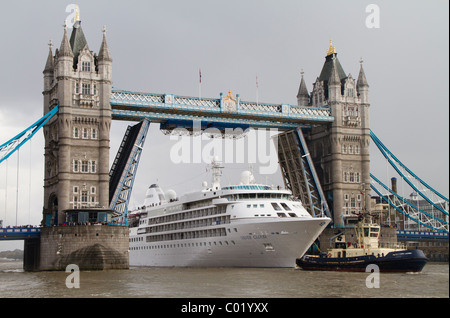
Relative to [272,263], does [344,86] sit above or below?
above

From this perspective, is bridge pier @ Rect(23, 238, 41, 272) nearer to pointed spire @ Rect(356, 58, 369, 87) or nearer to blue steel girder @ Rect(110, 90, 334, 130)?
blue steel girder @ Rect(110, 90, 334, 130)

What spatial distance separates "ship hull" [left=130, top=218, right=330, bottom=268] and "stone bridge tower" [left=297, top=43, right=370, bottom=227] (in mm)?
24910

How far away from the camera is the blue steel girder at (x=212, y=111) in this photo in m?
86.6

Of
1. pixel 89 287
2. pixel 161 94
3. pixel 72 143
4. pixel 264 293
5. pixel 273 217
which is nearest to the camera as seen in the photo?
pixel 264 293

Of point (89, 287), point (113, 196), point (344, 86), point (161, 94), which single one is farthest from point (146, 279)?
point (344, 86)

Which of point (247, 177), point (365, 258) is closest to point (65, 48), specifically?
point (247, 177)

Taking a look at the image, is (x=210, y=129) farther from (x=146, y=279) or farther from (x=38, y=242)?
(x=146, y=279)

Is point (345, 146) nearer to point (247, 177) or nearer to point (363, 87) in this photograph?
point (363, 87)

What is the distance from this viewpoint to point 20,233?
79.8 m

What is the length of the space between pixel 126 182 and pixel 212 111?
15503 millimetres

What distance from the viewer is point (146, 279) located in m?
57.6

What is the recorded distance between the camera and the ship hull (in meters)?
73.4

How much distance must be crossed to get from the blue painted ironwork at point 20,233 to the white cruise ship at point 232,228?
18472mm
